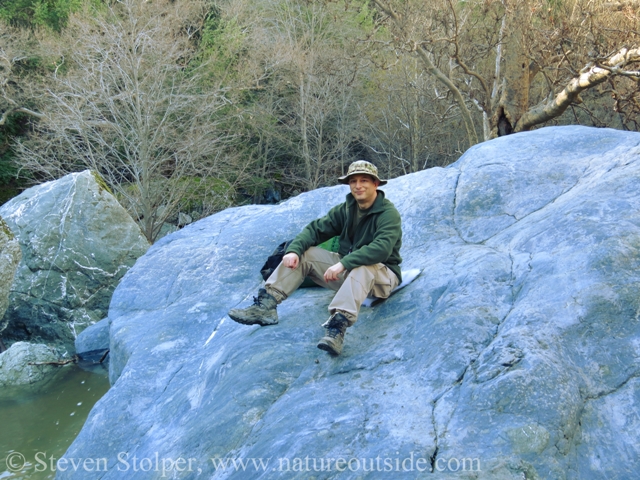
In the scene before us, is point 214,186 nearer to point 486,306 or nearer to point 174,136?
point 174,136

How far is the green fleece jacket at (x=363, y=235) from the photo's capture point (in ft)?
14.4

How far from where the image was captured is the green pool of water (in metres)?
6.86

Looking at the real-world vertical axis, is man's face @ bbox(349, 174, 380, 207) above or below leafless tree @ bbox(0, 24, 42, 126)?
below

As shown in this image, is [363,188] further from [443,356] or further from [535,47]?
[535,47]

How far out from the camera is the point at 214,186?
17.2 meters

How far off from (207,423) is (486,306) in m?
1.98

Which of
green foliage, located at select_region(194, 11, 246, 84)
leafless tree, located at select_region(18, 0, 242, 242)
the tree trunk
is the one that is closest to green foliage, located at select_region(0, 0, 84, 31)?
leafless tree, located at select_region(18, 0, 242, 242)

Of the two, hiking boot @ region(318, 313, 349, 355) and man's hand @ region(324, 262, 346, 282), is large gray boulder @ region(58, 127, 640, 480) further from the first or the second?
man's hand @ region(324, 262, 346, 282)

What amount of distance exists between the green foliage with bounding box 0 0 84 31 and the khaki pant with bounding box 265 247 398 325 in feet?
62.2

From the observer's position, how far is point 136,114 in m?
14.7

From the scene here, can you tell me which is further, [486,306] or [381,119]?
[381,119]

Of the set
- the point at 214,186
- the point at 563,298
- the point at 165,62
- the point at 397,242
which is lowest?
the point at 214,186

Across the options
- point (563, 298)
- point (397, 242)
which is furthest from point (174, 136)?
point (563, 298)

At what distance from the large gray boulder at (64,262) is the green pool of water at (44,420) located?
170 centimetres
